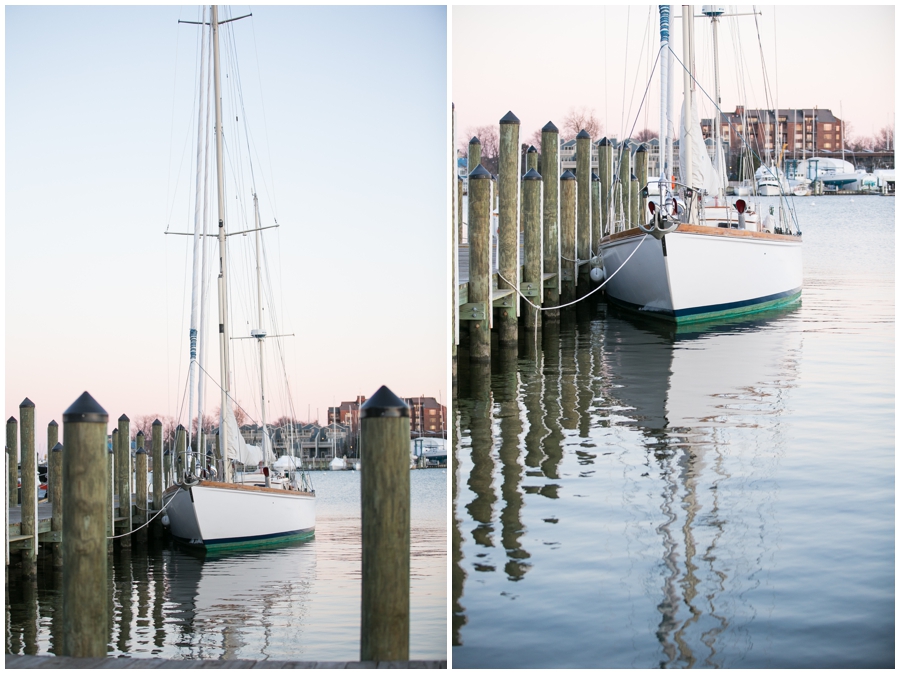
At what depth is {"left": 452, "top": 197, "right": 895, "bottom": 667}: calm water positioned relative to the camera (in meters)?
3.72

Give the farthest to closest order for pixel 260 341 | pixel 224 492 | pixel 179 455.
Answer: pixel 179 455 < pixel 260 341 < pixel 224 492

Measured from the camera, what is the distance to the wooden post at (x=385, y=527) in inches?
122

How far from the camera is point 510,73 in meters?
6.10

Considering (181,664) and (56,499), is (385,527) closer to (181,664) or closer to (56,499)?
(181,664)

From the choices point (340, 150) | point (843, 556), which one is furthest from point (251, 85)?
point (843, 556)

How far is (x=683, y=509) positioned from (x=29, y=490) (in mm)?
6974

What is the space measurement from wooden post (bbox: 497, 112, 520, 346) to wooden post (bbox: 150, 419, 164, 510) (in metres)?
5.34

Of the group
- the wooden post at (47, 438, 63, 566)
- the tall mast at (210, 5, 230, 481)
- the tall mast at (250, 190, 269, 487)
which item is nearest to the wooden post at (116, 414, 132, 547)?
the tall mast at (210, 5, 230, 481)

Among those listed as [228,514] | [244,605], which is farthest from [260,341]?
[244,605]

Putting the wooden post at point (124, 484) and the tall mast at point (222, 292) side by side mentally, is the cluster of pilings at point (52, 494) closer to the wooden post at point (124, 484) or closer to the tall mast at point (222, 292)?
the wooden post at point (124, 484)

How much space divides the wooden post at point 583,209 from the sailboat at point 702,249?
2.01 metres

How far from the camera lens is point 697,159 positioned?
12.6m

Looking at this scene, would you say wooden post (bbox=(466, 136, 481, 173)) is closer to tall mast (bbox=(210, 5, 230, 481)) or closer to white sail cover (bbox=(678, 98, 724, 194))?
white sail cover (bbox=(678, 98, 724, 194))

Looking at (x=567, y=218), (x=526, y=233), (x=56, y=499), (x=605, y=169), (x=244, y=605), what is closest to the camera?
(x=244, y=605)
